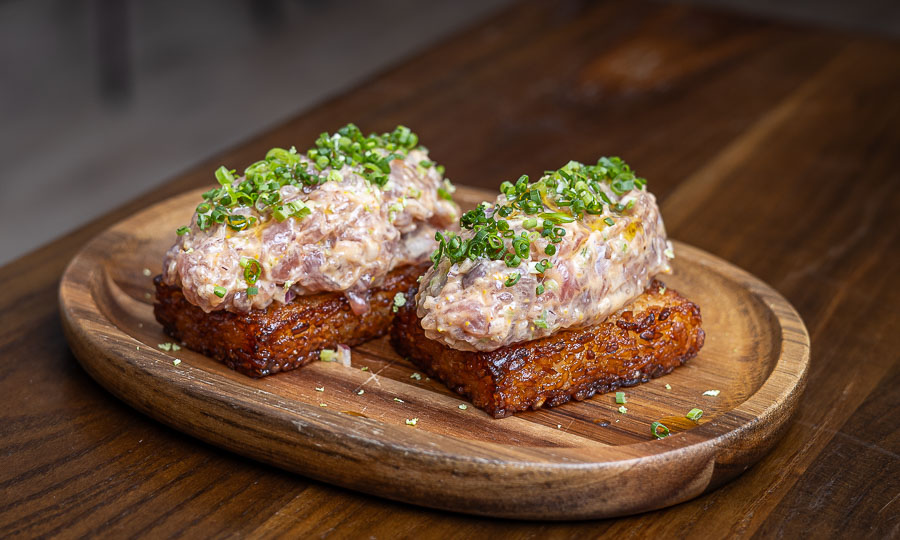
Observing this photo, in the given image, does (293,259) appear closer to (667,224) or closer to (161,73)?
(667,224)

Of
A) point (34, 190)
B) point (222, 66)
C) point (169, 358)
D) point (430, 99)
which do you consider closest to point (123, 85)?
point (222, 66)

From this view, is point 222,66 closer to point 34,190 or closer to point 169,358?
point 34,190

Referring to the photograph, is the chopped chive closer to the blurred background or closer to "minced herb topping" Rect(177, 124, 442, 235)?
"minced herb topping" Rect(177, 124, 442, 235)

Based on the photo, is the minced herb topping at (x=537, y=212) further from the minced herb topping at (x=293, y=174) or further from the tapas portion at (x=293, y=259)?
the minced herb topping at (x=293, y=174)

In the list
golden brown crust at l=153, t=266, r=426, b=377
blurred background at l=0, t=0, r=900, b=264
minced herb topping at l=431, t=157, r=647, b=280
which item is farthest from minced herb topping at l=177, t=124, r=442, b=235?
blurred background at l=0, t=0, r=900, b=264

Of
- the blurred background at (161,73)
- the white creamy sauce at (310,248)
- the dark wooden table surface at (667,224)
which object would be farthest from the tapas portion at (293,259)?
the blurred background at (161,73)

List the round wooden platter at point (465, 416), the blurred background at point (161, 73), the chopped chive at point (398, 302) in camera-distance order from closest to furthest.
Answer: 1. the round wooden platter at point (465, 416)
2. the chopped chive at point (398, 302)
3. the blurred background at point (161, 73)
